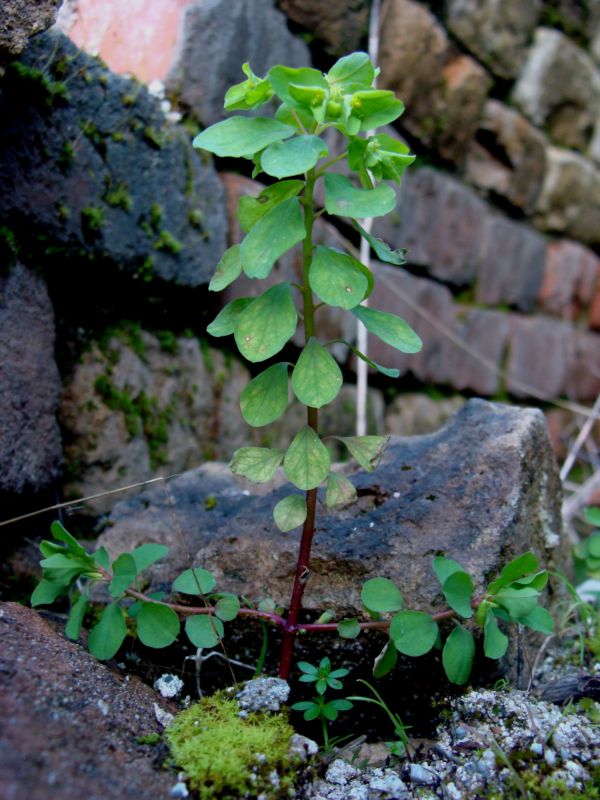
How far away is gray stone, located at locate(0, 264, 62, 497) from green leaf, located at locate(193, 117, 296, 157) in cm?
62

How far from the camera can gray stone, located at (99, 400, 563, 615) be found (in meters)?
1.24

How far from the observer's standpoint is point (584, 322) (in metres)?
3.77

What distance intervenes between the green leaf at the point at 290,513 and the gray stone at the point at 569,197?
2732 millimetres

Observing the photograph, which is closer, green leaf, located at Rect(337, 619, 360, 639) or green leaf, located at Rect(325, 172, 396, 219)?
green leaf, located at Rect(325, 172, 396, 219)

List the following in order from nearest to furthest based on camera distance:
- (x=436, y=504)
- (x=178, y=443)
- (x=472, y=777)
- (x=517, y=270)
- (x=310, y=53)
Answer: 1. (x=472, y=777)
2. (x=436, y=504)
3. (x=178, y=443)
4. (x=310, y=53)
5. (x=517, y=270)

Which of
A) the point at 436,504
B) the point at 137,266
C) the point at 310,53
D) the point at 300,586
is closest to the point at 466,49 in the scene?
the point at 310,53

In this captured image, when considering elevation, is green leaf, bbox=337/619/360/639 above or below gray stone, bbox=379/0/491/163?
below

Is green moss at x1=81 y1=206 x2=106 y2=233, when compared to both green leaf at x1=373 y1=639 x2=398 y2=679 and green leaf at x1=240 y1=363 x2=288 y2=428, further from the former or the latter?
green leaf at x1=373 y1=639 x2=398 y2=679

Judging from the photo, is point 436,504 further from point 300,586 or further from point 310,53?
point 310,53

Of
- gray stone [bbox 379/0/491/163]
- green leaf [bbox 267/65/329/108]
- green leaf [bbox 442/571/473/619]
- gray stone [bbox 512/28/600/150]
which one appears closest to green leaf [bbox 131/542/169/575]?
green leaf [bbox 442/571/473/619]

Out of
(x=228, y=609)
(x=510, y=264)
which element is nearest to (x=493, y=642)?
(x=228, y=609)

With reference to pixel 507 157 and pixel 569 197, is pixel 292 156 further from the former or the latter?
pixel 569 197

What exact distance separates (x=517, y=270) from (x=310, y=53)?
1.47m

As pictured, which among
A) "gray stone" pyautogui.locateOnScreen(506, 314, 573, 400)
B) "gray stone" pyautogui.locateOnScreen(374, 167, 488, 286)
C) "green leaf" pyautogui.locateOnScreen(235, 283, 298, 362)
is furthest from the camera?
"gray stone" pyautogui.locateOnScreen(506, 314, 573, 400)
